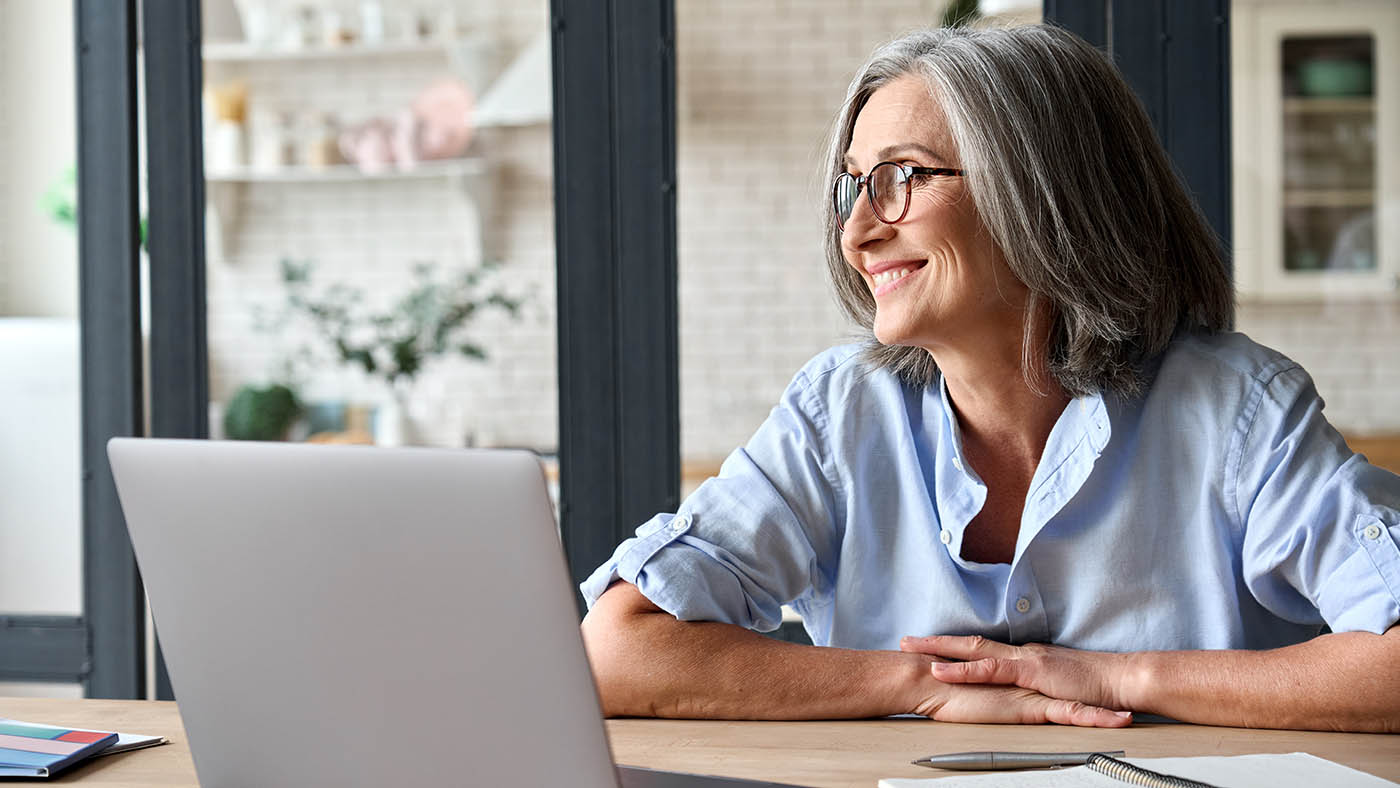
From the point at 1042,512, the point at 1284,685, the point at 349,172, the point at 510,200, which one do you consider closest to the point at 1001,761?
the point at 1284,685

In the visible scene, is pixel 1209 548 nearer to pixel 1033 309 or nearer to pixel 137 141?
pixel 1033 309

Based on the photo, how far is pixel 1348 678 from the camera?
3.76ft

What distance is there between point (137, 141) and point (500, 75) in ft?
9.41

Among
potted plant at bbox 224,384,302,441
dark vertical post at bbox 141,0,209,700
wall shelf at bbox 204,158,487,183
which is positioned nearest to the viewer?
dark vertical post at bbox 141,0,209,700

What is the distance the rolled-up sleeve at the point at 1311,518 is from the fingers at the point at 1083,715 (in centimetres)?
29

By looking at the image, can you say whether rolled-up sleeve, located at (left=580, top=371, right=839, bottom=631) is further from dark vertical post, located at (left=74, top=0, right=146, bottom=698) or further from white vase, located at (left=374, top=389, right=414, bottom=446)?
white vase, located at (left=374, top=389, right=414, bottom=446)

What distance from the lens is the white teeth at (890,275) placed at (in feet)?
4.82

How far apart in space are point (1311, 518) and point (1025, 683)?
37 cm

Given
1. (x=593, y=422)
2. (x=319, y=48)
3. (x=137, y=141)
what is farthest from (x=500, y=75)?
(x=593, y=422)

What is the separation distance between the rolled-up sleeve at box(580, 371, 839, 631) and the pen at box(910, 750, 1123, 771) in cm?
39

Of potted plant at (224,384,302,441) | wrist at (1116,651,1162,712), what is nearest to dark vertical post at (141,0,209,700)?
wrist at (1116,651,1162,712)

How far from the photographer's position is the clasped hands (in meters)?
1.14

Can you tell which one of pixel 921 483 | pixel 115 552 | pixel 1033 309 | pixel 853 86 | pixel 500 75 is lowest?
pixel 115 552

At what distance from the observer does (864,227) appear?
58.3 inches
